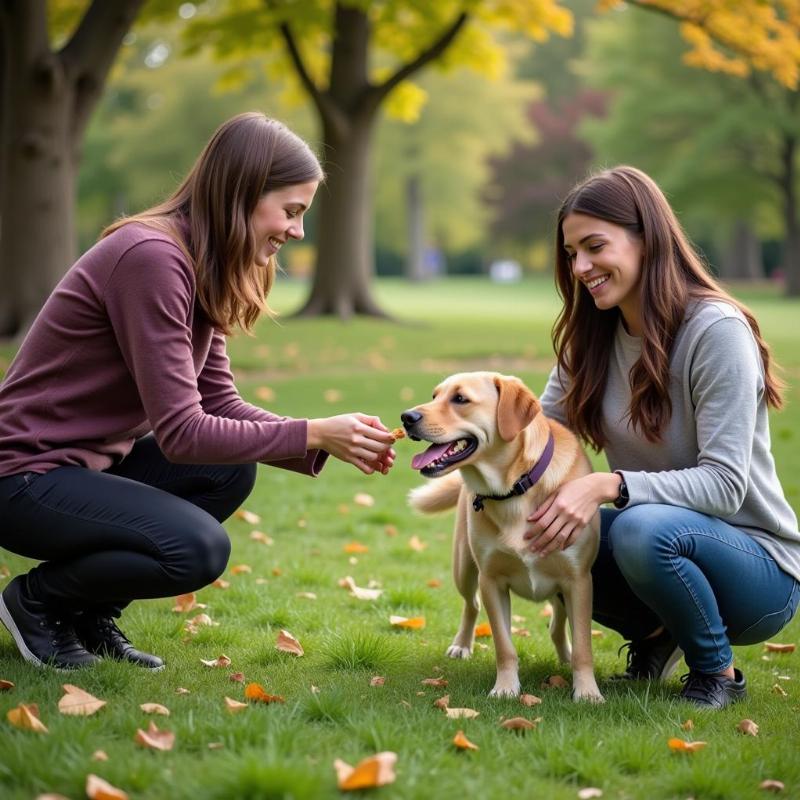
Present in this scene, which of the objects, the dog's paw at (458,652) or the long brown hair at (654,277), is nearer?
the long brown hair at (654,277)

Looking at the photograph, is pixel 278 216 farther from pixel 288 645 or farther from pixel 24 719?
pixel 24 719

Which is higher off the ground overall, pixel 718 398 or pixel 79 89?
pixel 79 89

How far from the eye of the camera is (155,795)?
254cm

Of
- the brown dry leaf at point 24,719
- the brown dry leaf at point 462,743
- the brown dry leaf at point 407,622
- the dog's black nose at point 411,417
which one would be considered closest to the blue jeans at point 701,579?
the dog's black nose at point 411,417

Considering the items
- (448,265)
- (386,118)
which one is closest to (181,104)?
(386,118)

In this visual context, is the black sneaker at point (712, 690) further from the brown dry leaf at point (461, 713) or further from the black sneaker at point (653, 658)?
the brown dry leaf at point (461, 713)

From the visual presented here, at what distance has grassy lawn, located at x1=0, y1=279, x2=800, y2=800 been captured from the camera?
8.88 feet

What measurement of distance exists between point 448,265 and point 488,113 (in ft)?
83.1

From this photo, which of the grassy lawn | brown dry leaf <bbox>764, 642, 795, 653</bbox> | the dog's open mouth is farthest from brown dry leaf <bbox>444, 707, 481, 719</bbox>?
brown dry leaf <bbox>764, 642, 795, 653</bbox>

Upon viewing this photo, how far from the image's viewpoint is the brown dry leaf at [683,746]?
3.09 metres

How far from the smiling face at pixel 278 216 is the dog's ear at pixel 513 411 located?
91 centimetres

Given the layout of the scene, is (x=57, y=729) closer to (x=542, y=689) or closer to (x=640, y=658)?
(x=542, y=689)

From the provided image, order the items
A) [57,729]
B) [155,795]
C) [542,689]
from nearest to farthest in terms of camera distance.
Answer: [155,795] < [57,729] < [542,689]

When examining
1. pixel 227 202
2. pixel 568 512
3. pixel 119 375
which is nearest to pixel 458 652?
pixel 568 512
